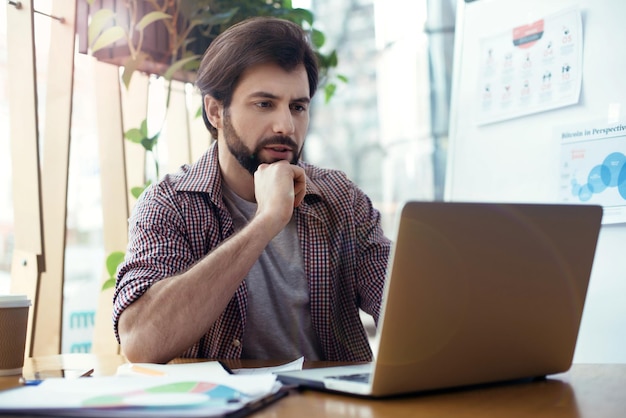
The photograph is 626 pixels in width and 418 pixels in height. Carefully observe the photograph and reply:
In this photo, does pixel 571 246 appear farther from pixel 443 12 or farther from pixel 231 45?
pixel 443 12

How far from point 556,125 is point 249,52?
0.85 meters

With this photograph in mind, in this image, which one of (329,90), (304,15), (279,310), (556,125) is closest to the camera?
(279,310)

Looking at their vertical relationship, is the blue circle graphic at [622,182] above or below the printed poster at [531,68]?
below

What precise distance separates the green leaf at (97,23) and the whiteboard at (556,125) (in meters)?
1.06

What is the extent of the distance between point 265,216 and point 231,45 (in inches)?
21.7

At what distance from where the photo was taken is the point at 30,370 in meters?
1.28

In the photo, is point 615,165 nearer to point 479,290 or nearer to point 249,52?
point 249,52

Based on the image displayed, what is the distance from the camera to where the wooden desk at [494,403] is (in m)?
0.79

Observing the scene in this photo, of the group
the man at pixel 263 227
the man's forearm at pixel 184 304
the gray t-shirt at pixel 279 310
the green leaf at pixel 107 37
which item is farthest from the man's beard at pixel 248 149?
the green leaf at pixel 107 37

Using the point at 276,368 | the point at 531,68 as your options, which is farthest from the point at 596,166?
the point at 276,368

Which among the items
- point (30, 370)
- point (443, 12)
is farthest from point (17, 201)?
point (443, 12)

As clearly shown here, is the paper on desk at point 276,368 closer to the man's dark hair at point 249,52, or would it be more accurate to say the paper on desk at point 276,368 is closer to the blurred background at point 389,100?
the man's dark hair at point 249,52

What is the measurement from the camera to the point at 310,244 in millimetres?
1731

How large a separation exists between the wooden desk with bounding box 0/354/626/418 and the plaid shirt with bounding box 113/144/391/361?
70 cm
